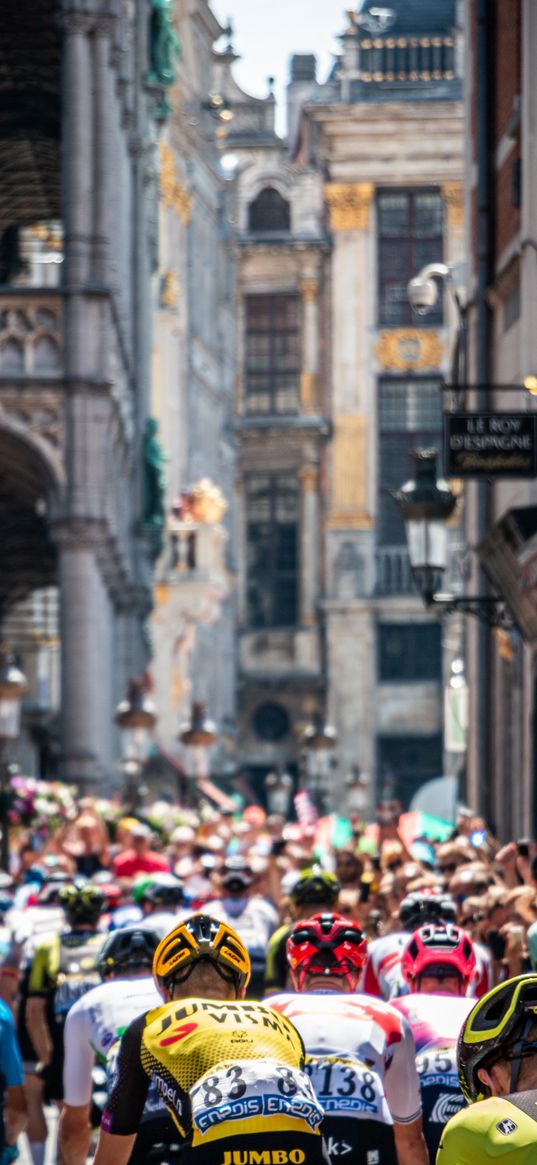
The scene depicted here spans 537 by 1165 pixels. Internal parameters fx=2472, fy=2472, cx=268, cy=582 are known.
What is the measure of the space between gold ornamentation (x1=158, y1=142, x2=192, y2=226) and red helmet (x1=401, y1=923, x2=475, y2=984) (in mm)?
40705

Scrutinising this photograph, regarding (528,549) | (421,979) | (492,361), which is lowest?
(421,979)

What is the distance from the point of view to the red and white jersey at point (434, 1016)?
7664mm

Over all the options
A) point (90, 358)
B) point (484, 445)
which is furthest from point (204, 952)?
point (90, 358)

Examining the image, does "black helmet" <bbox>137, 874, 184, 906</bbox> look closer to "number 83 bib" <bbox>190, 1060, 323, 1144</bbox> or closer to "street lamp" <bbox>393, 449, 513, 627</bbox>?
"street lamp" <bbox>393, 449, 513, 627</bbox>

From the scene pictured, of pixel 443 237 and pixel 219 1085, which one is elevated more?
pixel 443 237

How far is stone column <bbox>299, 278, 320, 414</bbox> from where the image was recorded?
201ft

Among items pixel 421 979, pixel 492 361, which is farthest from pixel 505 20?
pixel 421 979

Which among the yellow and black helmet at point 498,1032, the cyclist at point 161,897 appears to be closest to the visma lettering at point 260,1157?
the yellow and black helmet at point 498,1032

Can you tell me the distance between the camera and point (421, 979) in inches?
318

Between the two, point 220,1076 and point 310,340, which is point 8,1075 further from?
point 310,340

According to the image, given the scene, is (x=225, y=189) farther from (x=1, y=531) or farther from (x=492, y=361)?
(x=492, y=361)

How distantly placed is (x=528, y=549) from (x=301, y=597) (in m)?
43.1

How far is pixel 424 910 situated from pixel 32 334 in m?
20.0

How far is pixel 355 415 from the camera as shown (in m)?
60.0
